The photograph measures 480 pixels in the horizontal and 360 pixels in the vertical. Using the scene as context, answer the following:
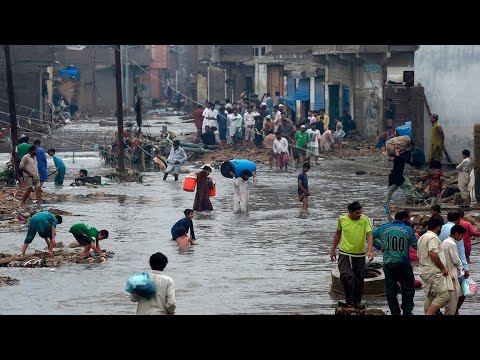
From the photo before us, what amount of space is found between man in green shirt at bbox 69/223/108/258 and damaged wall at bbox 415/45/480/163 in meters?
14.0

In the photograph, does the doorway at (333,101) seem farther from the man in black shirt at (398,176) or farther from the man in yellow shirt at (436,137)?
the man in black shirt at (398,176)

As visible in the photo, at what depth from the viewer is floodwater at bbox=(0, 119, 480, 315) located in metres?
15.3

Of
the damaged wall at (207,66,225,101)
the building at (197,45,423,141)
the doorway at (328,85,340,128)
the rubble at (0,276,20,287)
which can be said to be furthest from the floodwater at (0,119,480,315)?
the damaged wall at (207,66,225,101)

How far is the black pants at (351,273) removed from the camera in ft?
46.4

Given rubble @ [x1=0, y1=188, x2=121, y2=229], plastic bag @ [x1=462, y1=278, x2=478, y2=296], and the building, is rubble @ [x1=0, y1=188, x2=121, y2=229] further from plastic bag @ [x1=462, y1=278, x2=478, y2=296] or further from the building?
plastic bag @ [x1=462, y1=278, x2=478, y2=296]

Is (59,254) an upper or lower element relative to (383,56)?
lower

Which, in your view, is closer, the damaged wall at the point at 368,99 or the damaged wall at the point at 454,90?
the damaged wall at the point at 454,90

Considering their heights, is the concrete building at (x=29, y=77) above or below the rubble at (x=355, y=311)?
above

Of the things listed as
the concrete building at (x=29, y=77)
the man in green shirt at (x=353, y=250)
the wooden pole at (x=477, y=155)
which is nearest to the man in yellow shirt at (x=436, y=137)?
the wooden pole at (x=477, y=155)

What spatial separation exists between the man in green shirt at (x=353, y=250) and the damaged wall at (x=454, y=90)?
54.8 ft
